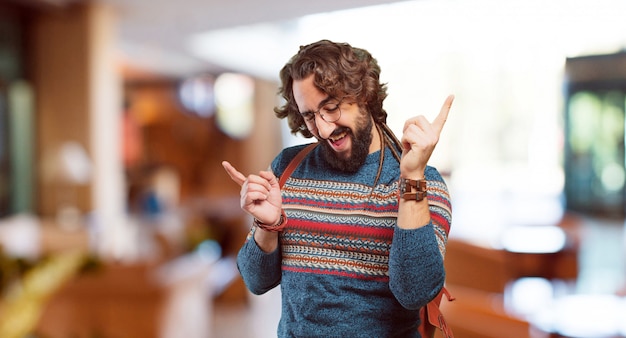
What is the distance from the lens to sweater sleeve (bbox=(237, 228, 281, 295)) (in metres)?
0.38

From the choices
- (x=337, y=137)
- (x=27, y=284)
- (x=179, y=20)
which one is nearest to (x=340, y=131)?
(x=337, y=137)

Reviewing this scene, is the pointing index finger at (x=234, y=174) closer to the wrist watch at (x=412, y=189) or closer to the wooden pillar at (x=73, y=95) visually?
the wrist watch at (x=412, y=189)

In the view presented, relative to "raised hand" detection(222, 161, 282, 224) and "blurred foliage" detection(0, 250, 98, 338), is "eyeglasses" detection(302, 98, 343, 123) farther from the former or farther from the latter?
"blurred foliage" detection(0, 250, 98, 338)

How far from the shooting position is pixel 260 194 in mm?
332

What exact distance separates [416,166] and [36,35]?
379 inches

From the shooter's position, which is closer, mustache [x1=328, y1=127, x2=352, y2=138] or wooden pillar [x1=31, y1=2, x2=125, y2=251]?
mustache [x1=328, y1=127, x2=352, y2=138]

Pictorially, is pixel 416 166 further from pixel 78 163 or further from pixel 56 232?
pixel 78 163

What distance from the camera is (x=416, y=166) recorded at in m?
0.33

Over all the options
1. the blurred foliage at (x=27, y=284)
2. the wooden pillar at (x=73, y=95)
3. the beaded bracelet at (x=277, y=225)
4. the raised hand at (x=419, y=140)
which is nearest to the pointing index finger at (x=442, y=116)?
the raised hand at (x=419, y=140)

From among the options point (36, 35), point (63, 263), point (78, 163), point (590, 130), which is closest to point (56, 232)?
point (78, 163)

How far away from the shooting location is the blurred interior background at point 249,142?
366 mm

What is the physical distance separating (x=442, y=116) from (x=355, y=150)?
2.2 inches

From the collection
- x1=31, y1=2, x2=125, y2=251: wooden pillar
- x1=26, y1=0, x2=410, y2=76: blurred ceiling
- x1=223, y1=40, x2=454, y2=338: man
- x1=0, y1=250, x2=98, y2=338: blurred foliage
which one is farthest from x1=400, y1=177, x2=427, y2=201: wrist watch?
x1=31, y1=2, x2=125, y2=251: wooden pillar

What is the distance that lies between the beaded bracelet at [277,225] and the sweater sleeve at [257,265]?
2 cm
